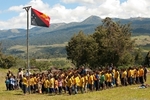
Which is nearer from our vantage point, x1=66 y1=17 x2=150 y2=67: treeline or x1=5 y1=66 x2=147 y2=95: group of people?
x1=5 y1=66 x2=147 y2=95: group of people

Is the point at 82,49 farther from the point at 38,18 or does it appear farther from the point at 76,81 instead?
the point at 76,81

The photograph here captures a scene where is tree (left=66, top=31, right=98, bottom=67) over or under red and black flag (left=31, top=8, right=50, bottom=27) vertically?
under

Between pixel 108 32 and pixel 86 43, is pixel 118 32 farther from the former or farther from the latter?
pixel 86 43

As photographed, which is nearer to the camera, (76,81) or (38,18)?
(76,81)

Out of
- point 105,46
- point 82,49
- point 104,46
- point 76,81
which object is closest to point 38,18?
point 76,81

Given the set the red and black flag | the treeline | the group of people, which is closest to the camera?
the group of people

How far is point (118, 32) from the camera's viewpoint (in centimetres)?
7862

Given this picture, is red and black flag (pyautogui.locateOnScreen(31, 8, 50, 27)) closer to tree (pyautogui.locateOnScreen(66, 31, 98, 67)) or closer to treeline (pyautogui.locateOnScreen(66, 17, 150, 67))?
treeline (pyautogui.locateOnScreen(66, 17, 150, 67))

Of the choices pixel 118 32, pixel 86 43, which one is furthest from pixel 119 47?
pixel 86 43

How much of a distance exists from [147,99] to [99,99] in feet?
12.9

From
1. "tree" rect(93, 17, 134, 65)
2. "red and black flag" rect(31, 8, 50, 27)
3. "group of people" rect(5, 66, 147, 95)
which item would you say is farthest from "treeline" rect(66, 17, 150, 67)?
"red and black flag" rect(31, 8, 50, 27)

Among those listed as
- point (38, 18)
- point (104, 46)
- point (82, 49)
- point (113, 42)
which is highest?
point (38, 18)

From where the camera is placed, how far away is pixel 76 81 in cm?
3031

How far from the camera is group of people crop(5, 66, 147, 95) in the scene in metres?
30.9
